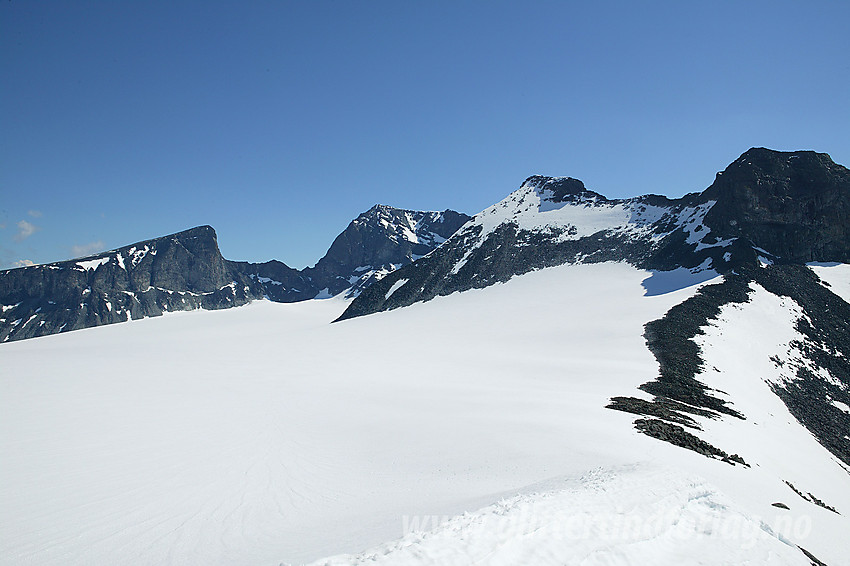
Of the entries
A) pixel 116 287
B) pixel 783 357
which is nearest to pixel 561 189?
pixel 783 357

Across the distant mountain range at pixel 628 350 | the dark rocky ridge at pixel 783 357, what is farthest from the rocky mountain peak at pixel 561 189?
the dark rocky ridge at pixel 783 357

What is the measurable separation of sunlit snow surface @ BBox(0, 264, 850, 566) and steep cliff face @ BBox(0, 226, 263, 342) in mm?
169459

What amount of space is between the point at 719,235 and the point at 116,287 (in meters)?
212

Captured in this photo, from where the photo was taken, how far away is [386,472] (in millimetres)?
12453

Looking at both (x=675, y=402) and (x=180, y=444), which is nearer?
(x=180, y=444)

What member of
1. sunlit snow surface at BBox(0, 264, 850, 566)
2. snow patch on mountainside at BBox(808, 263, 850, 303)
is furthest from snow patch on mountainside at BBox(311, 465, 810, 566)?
snow patch on mountainside at BBox(808, 263, 850, 303)

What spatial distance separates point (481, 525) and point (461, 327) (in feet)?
131

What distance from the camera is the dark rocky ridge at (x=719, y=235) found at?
54688 mm

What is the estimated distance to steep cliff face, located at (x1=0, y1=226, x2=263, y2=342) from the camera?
15975cm

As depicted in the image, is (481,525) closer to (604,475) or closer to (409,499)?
(409,499)

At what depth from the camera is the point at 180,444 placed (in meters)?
15.1

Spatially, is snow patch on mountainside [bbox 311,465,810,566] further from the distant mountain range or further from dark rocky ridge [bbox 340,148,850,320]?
dark rocky ridge [bbox 340,148,850,320]

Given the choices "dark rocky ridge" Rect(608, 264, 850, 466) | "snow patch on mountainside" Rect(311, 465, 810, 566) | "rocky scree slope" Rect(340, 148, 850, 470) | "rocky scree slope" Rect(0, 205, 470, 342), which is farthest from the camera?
"rocky scree slope" Rect(0, 205, 470, 342)

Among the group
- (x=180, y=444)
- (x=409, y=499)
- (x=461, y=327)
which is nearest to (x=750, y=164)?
(x=461, y=327)
